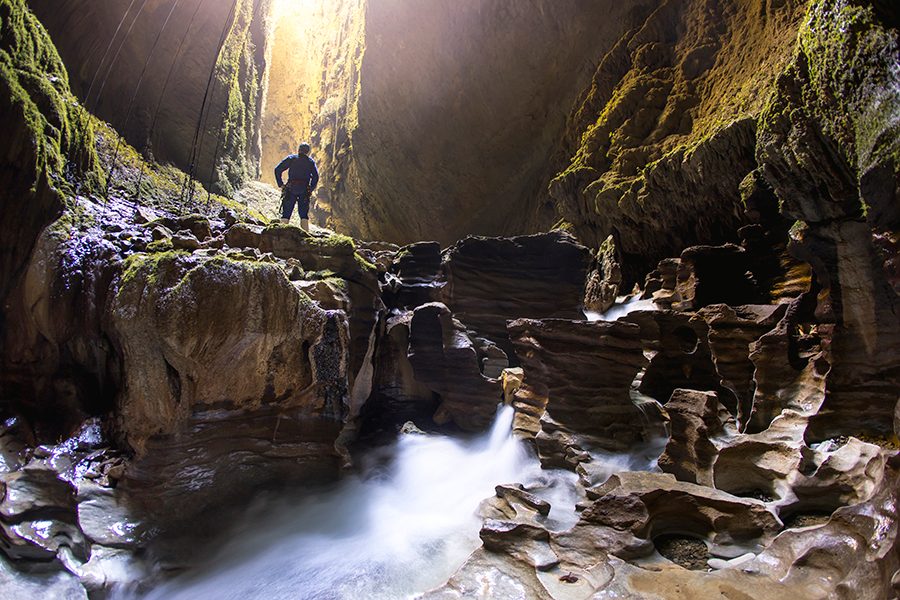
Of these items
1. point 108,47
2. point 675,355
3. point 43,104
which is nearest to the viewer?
point 43,104

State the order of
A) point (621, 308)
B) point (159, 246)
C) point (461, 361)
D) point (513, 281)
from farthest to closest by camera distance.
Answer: point (621, 308) → point (513, 281) → point (461, 361) → point (159, 246)

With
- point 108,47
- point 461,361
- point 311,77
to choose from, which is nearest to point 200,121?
point 108,47

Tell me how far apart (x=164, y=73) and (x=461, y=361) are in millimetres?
11574

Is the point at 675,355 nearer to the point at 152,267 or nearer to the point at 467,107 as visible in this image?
the point at 152,267

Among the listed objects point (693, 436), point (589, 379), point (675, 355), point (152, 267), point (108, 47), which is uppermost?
point (108, 47)

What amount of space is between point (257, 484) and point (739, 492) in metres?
6.17

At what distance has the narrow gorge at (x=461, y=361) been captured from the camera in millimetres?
4488

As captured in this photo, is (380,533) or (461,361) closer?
(380,533)

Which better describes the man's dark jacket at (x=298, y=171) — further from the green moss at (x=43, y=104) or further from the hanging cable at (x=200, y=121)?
the green moss at (x=43, y=104)

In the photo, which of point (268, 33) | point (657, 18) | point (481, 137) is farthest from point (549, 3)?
point (268, 33)

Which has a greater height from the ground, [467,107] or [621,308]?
[467,107]

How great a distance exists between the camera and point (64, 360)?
242 inches

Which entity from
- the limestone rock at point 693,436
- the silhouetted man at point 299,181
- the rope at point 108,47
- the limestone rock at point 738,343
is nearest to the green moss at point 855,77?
the limestone rock at point 693,436

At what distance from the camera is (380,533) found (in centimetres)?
632
